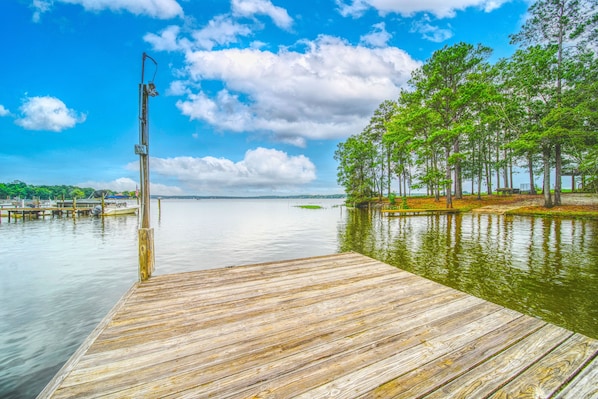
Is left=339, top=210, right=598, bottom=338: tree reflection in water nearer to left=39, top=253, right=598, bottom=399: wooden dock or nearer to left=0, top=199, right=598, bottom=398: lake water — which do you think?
left=0, top=199, right=598, bottom=398: lake water

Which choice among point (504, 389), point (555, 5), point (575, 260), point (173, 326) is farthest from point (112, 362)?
point (555, 5)

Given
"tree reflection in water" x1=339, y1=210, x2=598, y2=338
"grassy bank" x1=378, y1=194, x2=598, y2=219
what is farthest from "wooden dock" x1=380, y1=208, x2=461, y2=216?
"tree reflection in water" x1=339, y1=210, x2=598, y2=338

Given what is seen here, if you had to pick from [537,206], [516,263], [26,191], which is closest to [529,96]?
[537,206]

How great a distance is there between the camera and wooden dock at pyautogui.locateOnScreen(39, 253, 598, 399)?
202cm

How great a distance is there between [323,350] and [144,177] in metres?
4.79

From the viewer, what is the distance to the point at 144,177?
520 centimetres

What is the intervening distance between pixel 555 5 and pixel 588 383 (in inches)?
1319

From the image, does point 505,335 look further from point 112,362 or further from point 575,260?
point 575,260

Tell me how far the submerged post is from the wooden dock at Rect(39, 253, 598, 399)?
108cm

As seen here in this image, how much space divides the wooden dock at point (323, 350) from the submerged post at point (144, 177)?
3.55 ft

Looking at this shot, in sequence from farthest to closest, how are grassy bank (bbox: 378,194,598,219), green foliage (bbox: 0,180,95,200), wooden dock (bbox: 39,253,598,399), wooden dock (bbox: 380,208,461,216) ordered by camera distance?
green foliage (bbox: 0,180,95,200), wooden dock (bbox: 380,208,461,216), grassy bank (bbox: 378,194,598,219), wooden dock (bbox: 39,253,598,399)

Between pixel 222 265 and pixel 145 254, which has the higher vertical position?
pixel 145 254

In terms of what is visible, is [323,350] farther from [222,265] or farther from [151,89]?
[222,265]

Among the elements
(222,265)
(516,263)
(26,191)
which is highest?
(26,191)
